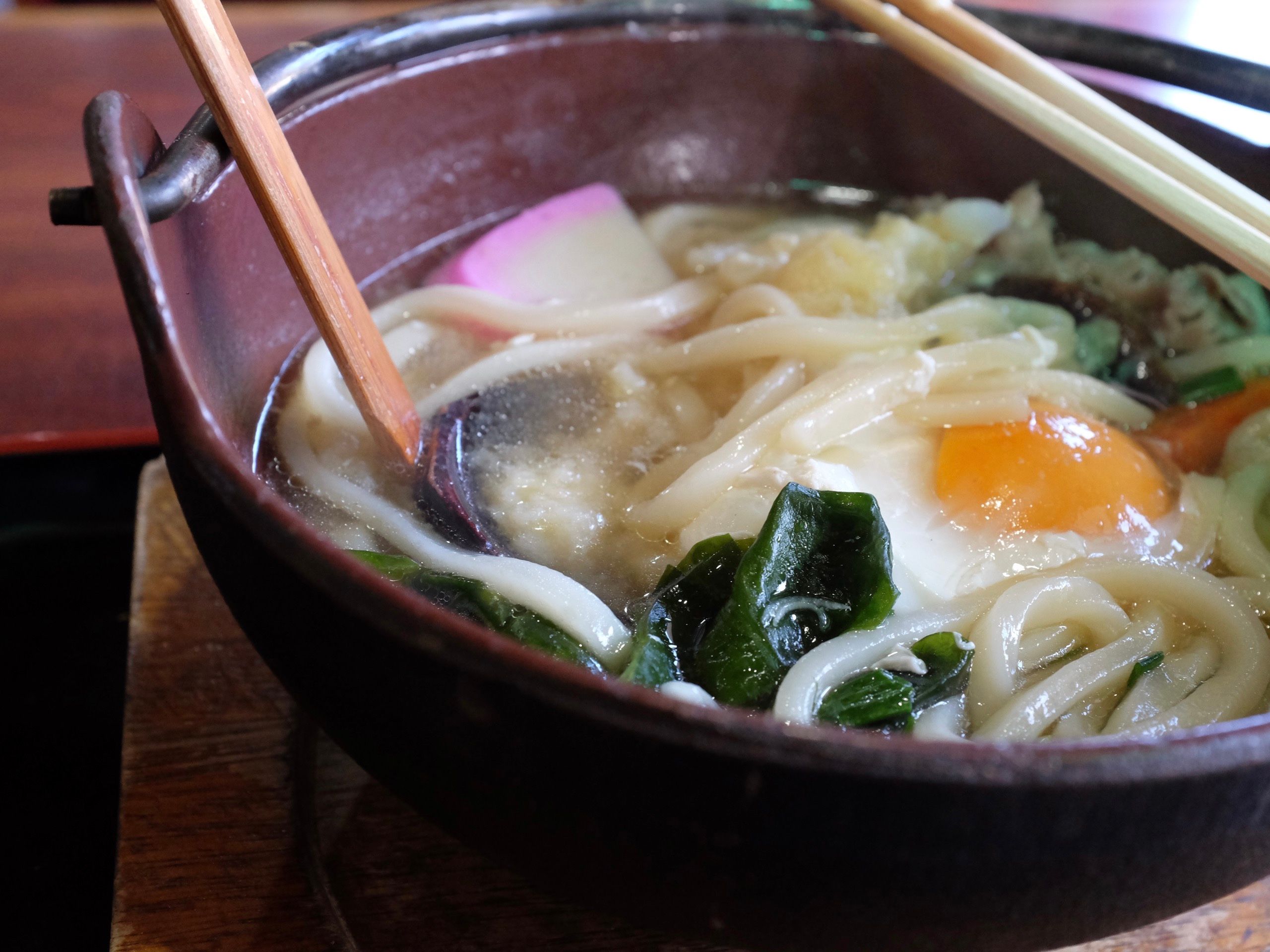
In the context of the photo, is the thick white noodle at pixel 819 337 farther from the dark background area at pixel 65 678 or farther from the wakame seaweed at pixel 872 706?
the dark background area at pixel 65 678

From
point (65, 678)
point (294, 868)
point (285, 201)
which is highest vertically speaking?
point (285, 201)

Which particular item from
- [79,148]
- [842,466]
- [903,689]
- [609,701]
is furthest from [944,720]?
[79,148]

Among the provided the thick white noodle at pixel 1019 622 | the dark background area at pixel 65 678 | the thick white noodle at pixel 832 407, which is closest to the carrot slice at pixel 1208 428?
the thick white noodle at pixel 832 407

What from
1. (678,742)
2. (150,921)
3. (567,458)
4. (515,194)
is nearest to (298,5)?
(515,194)

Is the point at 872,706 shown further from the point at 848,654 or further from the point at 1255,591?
the point at 1255,591

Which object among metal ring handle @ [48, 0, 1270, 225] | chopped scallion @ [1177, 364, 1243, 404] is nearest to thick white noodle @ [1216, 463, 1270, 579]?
chopped scallion @ [1177, 364, 1243, 404]

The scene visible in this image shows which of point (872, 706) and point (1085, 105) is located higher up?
point (1085, 105)

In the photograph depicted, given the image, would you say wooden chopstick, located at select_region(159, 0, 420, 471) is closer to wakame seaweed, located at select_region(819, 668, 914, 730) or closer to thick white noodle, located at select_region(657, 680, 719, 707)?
thick white noodle, located at select_region(657, 680, 719, 707)
